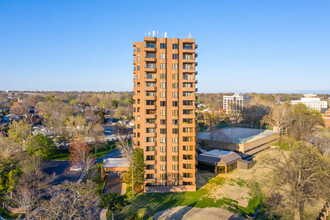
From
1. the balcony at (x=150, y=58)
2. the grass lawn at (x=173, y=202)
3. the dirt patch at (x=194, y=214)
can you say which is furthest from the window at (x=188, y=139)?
the balcony at (x=150, y=58)

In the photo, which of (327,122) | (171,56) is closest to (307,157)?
(171,56)

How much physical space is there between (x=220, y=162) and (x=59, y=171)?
36345 mm

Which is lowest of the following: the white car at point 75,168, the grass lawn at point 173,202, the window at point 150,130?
the grass lawn at point 173,202

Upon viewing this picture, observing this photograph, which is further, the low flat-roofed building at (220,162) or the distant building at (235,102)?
the distant building at (235,102)

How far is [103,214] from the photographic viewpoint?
96.6 feet

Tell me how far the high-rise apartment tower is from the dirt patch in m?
7.31

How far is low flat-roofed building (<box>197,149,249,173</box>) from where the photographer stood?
45094 mm

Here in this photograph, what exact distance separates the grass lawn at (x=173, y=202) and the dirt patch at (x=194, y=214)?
101 centimetres

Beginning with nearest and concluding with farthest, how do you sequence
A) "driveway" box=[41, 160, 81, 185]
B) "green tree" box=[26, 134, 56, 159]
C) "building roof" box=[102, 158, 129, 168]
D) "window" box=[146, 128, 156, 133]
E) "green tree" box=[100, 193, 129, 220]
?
"green tree" box=[100, 193, 129, 220] < "window" box=[146, 128, 156, 133] < "driveway" box=[41, 160, 81, 185] < "building roof" box=[102, 158, 129, 168] < "green tree" box=[26, 134, 56, 159]

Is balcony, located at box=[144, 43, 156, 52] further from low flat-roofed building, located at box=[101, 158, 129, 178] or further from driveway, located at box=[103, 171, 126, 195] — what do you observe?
driveway, located at box=[103, 171, 126, 195]

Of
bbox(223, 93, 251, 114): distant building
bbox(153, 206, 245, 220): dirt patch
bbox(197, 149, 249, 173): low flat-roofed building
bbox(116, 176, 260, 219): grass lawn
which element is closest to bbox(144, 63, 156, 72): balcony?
bbox(116, 176, 260, 219): grass lawn

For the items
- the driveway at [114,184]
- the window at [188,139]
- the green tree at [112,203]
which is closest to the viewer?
the green tree at [112,203]

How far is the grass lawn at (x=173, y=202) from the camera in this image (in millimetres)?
29781

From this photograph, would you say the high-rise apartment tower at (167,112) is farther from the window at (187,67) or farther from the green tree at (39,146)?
the green tree at (39,146)
